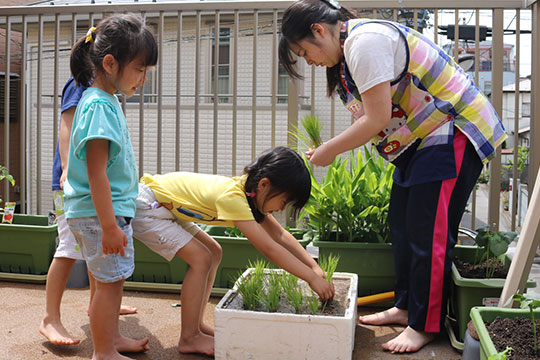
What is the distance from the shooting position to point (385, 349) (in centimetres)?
212

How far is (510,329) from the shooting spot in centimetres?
157

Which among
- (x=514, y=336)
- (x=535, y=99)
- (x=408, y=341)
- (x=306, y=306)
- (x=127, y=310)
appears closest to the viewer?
(x=514, y=336)

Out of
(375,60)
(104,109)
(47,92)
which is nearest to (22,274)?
(104,109)

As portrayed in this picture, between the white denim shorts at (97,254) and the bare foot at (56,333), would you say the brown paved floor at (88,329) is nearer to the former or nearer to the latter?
the bare foot at (56,333)

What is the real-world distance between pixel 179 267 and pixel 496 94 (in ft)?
5.97

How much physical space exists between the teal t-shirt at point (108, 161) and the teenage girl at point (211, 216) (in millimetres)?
225

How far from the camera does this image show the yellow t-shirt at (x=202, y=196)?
196 cm

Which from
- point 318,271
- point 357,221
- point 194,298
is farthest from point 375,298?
point 194,298

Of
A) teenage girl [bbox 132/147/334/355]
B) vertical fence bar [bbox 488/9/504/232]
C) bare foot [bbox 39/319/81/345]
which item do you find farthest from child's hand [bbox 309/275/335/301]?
vertical fence bar [bbox 488/9/504/232]

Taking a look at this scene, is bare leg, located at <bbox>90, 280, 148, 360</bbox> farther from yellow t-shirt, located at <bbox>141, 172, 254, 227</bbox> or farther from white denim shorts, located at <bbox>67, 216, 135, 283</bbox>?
yellow t-shirt, located at <bbox>141, 172, 254, 227</bbox>

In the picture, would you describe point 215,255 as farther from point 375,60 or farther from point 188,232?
point 375,60

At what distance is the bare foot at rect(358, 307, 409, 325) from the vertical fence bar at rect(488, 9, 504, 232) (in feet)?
2.85

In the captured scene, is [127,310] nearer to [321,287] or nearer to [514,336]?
[321,287]

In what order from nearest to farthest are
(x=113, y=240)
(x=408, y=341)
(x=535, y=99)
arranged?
(x=113, y=240), (x=408, y=341), (x=535, y=99)
